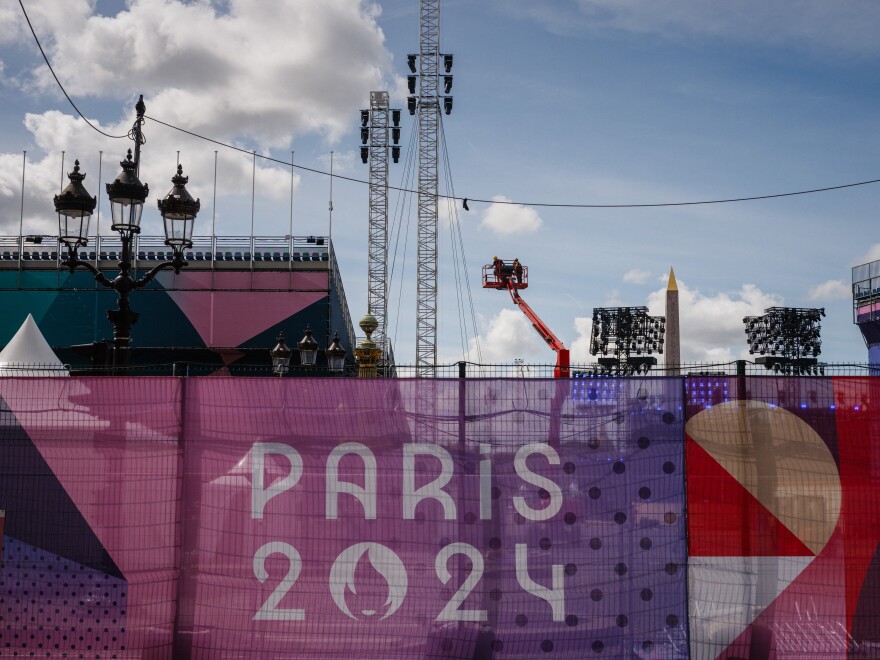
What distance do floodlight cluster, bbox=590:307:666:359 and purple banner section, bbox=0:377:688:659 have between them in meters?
80.7

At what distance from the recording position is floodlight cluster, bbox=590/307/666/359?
88.5 metres

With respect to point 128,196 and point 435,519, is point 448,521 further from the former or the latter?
point 128,196

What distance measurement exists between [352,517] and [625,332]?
272 ft

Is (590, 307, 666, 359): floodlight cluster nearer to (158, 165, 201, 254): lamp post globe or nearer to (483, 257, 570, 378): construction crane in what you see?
(483, 257, 570, 378): construction crane

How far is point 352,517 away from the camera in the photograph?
8.66 metres

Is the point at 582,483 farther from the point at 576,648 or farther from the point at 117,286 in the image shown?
the point at 117,286

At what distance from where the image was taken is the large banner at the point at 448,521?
27.5 feet

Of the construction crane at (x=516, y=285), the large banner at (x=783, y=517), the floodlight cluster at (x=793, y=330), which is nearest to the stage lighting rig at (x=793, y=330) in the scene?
the floodlight cluster at (x=793, y=330)

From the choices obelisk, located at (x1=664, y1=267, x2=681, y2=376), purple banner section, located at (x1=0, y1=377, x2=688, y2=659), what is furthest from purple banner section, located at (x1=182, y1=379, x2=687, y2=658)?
obelisk, located at (x1=664, y1=267, x2=681, y2=376)

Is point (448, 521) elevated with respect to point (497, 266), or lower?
lower

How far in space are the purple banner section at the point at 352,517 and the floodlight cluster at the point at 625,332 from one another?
3179 inches

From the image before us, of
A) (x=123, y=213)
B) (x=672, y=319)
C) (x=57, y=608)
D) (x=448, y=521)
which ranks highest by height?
(x=672, y=319)

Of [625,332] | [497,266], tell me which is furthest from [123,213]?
[625,332]

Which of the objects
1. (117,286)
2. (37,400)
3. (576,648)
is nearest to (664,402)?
(576,648)
